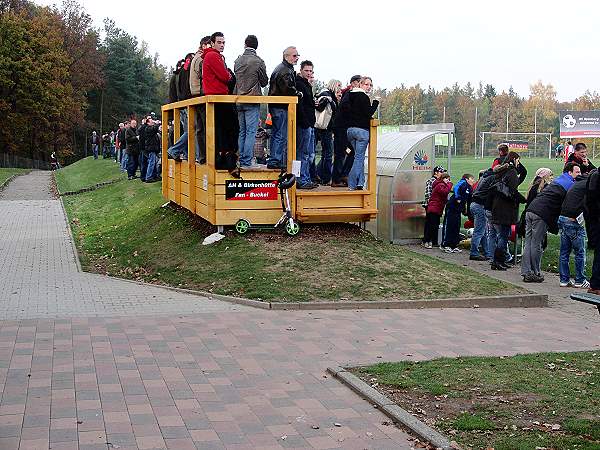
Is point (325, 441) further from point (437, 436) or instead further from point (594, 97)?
Result: point (594, 97)

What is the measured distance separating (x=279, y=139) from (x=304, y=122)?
63 cm

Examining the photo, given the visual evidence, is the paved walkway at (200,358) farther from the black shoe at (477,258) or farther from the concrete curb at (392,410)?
the black shoe at (477,258)

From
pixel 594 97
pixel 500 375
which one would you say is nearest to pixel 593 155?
pixel 594 97

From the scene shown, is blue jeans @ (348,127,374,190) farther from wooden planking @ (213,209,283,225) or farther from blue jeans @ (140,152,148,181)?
blue jeans @ (140,152,148,181)

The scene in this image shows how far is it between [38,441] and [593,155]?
60729mm

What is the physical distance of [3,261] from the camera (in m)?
14.3

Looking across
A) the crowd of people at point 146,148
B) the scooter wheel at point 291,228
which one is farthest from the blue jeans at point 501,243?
the crowd of people at point 146,148

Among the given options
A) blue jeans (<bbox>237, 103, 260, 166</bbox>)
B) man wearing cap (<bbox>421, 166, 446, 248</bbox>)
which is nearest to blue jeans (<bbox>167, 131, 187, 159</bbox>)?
blue jeans (<bbox>237, 103, 260, 166</bbox>)

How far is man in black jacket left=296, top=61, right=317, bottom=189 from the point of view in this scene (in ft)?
44.6

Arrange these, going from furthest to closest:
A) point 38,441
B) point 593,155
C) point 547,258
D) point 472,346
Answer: point 593,155 → point 547,258 → point 472,346 → point 38,441

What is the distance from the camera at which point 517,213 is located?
48.3 feet

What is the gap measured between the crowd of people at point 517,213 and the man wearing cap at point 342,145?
2.57m

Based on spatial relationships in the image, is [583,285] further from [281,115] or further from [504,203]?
[281,115]

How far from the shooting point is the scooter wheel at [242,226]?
1298 centimetres
